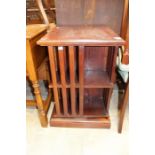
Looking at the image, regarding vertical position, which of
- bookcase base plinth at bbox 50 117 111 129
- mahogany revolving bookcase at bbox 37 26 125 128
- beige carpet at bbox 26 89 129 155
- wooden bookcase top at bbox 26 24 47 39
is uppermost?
wooden bookcase top at bbox 26 24 47 39

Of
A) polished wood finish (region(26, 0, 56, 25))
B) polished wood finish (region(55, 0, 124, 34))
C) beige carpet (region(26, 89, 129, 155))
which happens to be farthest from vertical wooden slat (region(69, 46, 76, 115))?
polished wood finish (region(26, 0, 56, 25))

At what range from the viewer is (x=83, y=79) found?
1.05 m

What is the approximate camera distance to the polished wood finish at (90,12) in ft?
4.51

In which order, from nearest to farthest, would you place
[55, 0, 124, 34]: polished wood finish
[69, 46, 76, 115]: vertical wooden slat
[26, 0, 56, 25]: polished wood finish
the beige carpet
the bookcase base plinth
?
[69, 46, 76, 115]: vertical wooden slat → the beige carpet → the bookcase base plinth → [55, 0, 124, 34]: polished wood finish → [26, 0, 56, 25]: polished wood finish

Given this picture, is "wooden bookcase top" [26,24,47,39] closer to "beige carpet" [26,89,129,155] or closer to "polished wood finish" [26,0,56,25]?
"polished wood finish" [26,0,56,25]

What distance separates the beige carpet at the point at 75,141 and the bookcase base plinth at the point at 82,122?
0.03 metres

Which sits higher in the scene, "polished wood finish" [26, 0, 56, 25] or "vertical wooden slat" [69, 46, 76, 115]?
"polished wood finish" [26, 0, 56, 25]

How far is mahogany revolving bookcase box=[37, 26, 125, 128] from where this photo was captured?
→ 102cm

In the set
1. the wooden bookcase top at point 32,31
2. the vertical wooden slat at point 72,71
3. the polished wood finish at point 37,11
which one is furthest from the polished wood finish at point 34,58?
the polished wood finish at point 37,11

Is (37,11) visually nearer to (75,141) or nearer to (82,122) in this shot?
(82,122)

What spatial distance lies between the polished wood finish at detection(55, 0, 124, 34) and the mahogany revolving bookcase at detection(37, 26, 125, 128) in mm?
200

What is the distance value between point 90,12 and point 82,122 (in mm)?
912
